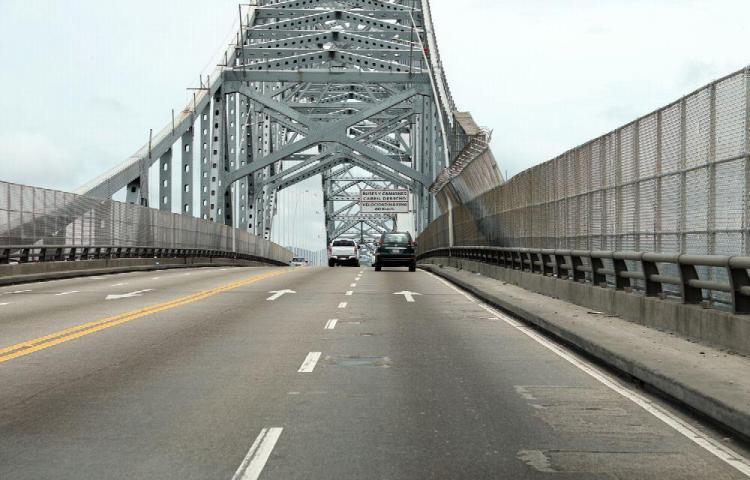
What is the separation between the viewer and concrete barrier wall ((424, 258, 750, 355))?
34.7ft

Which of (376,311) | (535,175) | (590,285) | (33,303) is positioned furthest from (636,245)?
(33,303)

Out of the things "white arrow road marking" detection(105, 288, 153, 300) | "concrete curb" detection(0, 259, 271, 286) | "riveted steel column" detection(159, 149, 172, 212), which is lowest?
"white arrow road marking" detection(105, 288, 153, 300)

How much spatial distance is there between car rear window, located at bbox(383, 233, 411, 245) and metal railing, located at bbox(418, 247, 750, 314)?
63.9 feet

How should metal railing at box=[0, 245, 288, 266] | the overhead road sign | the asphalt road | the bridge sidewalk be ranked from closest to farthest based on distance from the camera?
the asphalt road → the bridge sidewalk → metal railing at box=[0, 245, 288, 266] → the overhead road sign

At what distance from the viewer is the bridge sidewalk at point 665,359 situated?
25.6 feet

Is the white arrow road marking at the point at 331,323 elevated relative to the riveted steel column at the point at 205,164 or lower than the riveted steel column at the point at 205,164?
lower

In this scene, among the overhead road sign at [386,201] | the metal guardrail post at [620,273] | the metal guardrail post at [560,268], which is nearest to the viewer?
the metal guardrail post at [620,273]

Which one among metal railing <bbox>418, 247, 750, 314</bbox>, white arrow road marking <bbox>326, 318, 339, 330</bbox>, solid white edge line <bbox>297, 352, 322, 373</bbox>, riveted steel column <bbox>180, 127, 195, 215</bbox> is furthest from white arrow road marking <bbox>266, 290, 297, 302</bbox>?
riveted steel column <bbox>180, 127, 195, 215</bbox>

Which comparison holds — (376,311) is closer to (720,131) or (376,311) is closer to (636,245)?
(636,245)

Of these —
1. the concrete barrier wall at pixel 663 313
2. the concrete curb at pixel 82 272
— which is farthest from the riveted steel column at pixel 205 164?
the concrete barrier wall at pixel 663 313

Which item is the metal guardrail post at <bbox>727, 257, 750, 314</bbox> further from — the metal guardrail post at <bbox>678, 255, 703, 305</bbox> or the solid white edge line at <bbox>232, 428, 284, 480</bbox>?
the solid white edge line at <bbox>232, 428, 284, 480</bbox>

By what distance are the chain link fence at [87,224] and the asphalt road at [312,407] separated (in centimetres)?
1653

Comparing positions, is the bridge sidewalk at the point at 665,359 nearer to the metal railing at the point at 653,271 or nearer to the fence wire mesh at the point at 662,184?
the metal railing at the point at 653,271

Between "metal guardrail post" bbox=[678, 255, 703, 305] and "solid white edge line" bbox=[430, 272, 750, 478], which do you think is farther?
"metal guardrail post" bbox=[678, 255, 703, 305]
